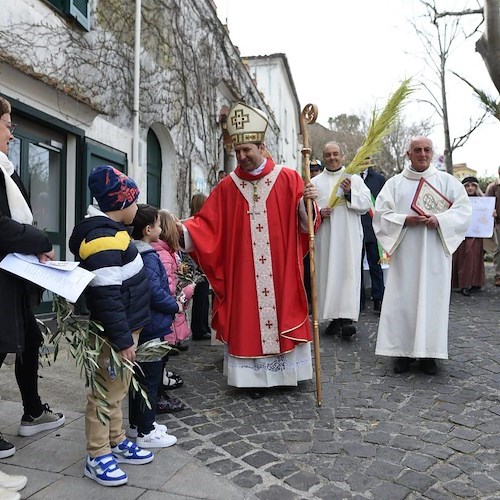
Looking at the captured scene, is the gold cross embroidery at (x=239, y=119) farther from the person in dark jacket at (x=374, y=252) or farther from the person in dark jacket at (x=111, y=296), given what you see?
the person in dark jacket at (x=374, y=252)

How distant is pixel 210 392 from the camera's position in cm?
407

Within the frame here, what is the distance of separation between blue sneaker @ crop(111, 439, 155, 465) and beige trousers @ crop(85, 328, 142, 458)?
0.04 meters

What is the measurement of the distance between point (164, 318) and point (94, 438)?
2.55 feet

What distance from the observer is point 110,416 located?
105 inches

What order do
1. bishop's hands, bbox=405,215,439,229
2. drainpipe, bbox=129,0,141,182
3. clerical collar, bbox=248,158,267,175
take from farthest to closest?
drainpipe, bbox=129,0,141,182
bishop's hands, bbox=405,215,439,229
clerical collar, bbox=248,158,267,175

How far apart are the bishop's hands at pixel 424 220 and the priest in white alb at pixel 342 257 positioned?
1300mm

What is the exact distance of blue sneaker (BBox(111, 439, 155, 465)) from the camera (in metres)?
2.79

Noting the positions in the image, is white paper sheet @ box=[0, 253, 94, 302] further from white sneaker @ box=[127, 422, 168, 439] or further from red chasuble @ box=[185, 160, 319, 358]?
red chasuble @ box=[185, 160, 319, 358]

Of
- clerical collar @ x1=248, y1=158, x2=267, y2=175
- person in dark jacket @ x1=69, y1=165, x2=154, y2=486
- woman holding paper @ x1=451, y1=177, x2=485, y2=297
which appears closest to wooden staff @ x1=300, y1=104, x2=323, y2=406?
clerical collar @ x1=248, y1=158, x2=267, y2=175

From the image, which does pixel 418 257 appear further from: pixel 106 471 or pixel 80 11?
pixel 80 11

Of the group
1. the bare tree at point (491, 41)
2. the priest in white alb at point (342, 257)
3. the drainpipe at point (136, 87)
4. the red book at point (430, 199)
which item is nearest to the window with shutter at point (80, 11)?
the drainpipe at point (136, 87)

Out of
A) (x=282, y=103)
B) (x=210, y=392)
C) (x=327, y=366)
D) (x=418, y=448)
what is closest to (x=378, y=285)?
(x=327, y=366)

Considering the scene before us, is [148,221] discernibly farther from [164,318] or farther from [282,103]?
[282,103]

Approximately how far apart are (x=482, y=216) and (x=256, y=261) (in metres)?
5.93
